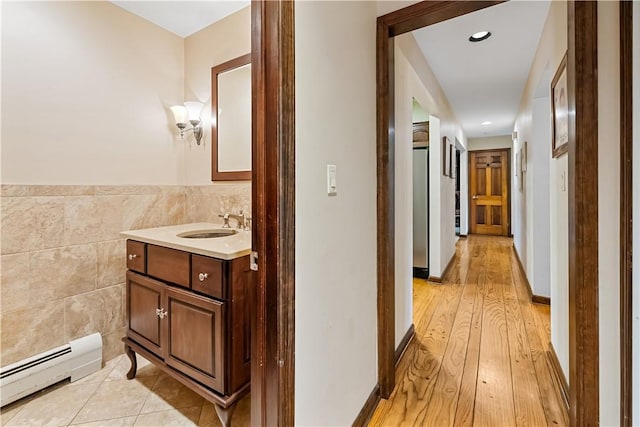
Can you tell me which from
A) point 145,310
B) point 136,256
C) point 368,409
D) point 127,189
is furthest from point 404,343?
point 127,189

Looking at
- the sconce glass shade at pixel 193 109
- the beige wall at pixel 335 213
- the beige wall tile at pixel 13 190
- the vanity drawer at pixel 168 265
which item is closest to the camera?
the beige wall at pixel 335 213

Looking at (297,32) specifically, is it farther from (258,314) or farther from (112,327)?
(112,327)

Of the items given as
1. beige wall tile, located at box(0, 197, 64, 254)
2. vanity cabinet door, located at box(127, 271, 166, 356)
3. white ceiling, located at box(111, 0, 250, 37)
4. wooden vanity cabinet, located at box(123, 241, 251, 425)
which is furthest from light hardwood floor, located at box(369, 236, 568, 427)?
white ceiling, located at box(111, 0, 250, 37)

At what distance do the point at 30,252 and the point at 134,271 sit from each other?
25.6 inches

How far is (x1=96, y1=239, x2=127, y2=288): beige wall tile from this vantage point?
2.12 m

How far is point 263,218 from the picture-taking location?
0.95 meters

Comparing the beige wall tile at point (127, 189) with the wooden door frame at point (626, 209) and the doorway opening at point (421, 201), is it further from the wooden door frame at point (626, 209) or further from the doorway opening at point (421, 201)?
the doorway opening at point (421, 201)

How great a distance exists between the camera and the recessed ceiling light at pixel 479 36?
2477mm

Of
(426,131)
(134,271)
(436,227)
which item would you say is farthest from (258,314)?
(426,131)

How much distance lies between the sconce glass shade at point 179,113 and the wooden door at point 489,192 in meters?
6.86

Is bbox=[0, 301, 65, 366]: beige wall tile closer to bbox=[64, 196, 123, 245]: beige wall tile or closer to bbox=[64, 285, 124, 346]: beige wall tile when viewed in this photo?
bbox=[64, 285, 124, 346]: beige wall tile

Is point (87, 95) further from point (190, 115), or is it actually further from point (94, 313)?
point (94, 313)

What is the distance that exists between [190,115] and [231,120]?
0.38m

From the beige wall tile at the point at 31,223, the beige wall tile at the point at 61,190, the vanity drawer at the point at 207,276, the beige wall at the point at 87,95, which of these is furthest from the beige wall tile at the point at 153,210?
the vanity drawer at the point at 207,276
